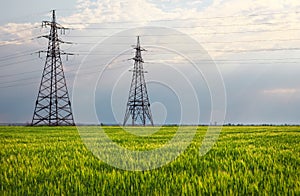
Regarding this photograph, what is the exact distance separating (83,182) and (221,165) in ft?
8.76

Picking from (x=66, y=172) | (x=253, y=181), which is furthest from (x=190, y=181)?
(x=66, y=172)

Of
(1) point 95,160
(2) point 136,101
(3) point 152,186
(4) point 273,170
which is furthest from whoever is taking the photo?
(2) point 136,101

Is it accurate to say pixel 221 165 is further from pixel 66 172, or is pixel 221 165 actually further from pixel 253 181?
pixel 66 172

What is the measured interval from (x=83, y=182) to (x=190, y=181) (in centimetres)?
151

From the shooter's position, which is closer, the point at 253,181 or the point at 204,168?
the point at 253,181

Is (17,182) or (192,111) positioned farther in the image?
(192,111)

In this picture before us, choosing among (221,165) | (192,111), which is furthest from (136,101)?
(221,165)

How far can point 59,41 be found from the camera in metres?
48.3

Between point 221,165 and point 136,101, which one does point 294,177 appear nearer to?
point 221,165

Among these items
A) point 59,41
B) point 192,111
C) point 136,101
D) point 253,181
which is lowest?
point 253,181

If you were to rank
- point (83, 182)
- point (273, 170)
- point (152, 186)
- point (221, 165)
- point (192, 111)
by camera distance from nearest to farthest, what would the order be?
point (152, 186)
point (83, 182)
point (273, 170)
point (221, 165)
point (192, 111)

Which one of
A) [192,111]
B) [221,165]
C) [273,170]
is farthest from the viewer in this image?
[192,111]

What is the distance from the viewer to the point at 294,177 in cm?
560

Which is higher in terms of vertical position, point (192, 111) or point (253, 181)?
point (192, 111)
